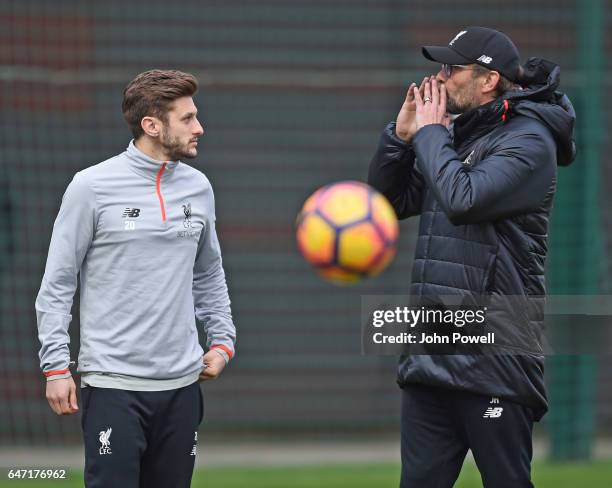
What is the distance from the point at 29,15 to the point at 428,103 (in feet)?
16.2

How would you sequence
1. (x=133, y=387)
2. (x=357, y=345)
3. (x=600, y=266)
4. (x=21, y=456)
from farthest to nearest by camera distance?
(x=357, y=345), (x=600, y=266), (x=21, y=456), (x=133, y=387)

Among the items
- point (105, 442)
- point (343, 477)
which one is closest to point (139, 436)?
point (105, 442)

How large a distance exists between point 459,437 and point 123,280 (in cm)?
138

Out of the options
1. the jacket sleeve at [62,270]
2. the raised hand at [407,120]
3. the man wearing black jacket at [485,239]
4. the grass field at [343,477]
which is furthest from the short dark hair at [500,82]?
the grass field at [343,477]

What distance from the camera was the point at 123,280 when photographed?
408cm

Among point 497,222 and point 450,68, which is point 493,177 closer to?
point 497,222

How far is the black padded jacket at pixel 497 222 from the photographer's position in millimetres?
4047

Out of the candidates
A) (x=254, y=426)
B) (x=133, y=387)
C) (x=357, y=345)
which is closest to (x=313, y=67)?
(x=357, y=345)

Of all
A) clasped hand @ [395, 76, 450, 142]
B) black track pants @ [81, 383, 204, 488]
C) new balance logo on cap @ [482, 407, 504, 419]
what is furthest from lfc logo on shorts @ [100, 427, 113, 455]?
clasped hand @ [395, 76, 450, 142]

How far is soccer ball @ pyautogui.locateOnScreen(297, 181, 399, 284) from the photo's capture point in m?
4.30

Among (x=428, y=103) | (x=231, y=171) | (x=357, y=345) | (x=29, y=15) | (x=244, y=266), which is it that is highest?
(x=29, y=15)

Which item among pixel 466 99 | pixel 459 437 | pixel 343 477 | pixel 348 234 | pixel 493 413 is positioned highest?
pixel 466 99

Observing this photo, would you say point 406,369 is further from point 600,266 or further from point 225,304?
point 600,266

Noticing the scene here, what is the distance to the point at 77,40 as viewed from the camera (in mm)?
8555
